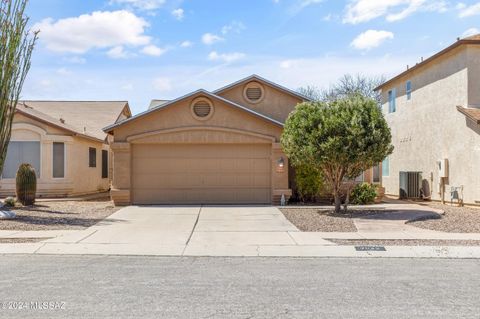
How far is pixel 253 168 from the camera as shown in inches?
782

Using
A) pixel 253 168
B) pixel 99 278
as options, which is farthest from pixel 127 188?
pixel 99 278

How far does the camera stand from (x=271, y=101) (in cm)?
2281

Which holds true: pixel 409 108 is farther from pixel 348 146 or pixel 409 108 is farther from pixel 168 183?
pixel 168 183

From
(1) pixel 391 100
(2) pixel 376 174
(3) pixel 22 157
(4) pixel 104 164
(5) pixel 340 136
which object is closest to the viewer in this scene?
(5) pixel 340 136

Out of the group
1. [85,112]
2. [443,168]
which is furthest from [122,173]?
[443,168]

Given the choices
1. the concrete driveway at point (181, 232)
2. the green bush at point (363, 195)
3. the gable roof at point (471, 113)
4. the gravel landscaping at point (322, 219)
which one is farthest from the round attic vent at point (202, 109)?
the gable roof at point (471, 113)

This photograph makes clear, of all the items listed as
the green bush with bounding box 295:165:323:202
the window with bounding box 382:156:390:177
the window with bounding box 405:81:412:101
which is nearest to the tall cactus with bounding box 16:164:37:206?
the green bush with bounding box 295:165:323:202

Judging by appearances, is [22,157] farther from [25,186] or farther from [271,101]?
[271,101]

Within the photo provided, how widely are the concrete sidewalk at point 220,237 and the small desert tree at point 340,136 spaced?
Result: 76.6 inches

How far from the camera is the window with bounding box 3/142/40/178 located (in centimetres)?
2242

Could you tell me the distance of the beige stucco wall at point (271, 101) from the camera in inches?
894

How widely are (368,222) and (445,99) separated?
8.34m

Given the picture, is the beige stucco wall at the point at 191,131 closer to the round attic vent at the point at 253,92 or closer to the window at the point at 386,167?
the round attic vent at the point at 253,92

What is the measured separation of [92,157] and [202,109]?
362 inches
